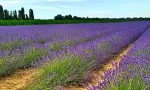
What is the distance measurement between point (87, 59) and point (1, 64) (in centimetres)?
153

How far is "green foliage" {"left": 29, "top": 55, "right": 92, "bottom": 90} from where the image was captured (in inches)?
207

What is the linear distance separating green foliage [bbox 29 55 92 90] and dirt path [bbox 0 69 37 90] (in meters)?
0.43

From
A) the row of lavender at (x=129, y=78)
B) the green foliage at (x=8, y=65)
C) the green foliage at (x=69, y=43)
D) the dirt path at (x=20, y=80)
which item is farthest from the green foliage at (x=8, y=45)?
the row of lavender at (x=129, y=78)

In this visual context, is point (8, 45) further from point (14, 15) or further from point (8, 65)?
point (14, 15)

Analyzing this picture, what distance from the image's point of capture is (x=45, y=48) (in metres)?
8.77

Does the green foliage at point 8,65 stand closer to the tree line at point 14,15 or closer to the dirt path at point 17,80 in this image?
the dirt path at point 17,80

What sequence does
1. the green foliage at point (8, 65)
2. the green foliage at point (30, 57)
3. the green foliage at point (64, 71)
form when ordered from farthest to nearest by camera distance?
the green foliage at point (30, 57), the green foliage at point (8, 65), the green foliage at point (64, 71)

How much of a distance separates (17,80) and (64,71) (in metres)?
1.22

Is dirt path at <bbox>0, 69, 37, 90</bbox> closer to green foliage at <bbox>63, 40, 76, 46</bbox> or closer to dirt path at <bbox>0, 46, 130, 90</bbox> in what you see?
dirt path at <bbox>0, 46, 130, 90</bbox>

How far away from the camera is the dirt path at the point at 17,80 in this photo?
599 centimetres

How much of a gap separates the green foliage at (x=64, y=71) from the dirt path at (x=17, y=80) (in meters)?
0.43

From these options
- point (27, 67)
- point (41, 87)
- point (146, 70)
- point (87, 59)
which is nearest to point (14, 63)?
point (27, 67)

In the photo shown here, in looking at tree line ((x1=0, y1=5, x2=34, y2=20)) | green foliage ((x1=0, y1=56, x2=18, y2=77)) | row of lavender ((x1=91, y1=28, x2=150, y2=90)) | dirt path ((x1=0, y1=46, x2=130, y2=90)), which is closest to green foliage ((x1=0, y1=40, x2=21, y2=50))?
dirt path ((x1=0, y1=46, x2=130, y2=90))

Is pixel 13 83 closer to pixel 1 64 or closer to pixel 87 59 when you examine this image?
pixel 1 64
